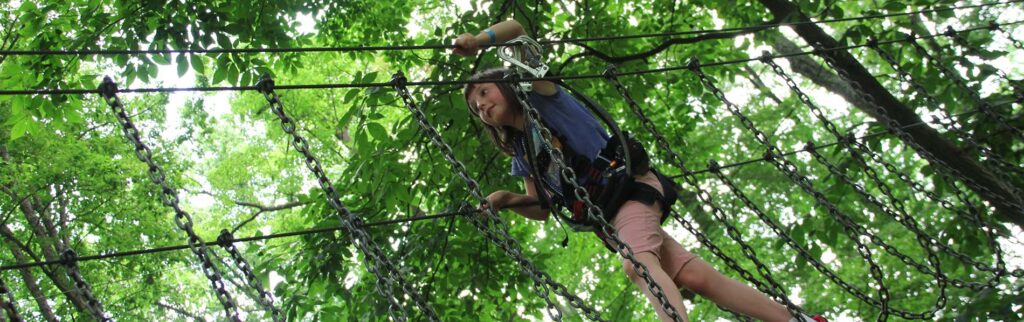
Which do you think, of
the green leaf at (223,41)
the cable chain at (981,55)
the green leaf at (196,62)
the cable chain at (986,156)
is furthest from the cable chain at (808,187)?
the green leaf at (223,41)

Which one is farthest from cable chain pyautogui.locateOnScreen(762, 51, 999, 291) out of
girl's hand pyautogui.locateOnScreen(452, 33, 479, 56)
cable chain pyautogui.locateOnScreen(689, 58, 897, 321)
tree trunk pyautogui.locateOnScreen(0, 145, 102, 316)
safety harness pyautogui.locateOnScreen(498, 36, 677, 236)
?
tree trunk pyautogui.locateOnScreen(0, 145, 102, 316)

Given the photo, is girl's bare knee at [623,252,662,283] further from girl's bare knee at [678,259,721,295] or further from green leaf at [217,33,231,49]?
green leaf at [217,33,231,49]

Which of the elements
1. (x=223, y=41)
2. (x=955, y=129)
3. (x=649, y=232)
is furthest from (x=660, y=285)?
(x=223, y=41)

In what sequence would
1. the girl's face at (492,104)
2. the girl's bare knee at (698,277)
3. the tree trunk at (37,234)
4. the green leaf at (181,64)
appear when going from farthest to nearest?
the tree trunk at (37,234), the green leaf at (181,64), the girl's face at (492,104), the girl's bare knee at (698,277)

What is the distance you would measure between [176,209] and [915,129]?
3474mm

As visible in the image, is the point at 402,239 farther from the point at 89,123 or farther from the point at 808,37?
the point at 89,123

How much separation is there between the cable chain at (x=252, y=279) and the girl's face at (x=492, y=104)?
916mm

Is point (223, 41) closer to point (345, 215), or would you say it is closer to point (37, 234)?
point (345, 215)

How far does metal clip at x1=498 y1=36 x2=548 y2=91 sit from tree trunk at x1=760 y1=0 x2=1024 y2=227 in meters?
1.81

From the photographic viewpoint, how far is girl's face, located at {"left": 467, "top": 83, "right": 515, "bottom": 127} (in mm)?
2887

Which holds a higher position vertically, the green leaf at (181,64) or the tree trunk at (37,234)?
the tree trunk at (37,234)

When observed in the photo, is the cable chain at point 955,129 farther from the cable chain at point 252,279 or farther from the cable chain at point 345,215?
the cable chain at point 252,279

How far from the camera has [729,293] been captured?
2.56 m

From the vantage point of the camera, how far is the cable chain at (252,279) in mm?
2023
